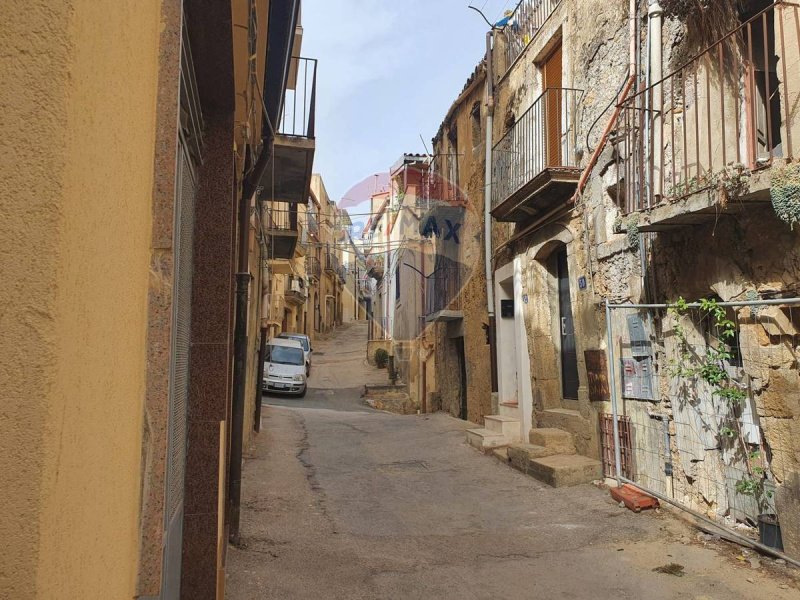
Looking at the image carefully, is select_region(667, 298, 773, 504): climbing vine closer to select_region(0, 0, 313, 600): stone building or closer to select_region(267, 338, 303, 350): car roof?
select_region(0, 0, 313, 600): stone building

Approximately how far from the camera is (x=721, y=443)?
5352mm

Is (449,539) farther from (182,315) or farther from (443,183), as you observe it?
(443,183)

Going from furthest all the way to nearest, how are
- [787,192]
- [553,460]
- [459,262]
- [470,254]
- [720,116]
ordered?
[459,262], [470,254], [553,460], [720,116], [787,192]

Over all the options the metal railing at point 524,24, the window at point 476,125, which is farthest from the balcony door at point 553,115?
the window at point 476,125

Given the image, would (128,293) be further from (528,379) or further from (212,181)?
(528,379)

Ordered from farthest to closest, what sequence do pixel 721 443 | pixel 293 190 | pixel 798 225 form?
pixel 293 190, pixel 721 443, pixel 798 225

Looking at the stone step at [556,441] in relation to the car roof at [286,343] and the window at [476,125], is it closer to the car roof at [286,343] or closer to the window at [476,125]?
the window at [476,125]

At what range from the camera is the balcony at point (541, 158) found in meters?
7.95

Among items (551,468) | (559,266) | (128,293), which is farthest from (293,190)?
(128,293)

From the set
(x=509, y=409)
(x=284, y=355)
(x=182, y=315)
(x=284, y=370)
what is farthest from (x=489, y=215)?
(x=284, y=355)

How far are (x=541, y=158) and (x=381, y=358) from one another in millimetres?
21140

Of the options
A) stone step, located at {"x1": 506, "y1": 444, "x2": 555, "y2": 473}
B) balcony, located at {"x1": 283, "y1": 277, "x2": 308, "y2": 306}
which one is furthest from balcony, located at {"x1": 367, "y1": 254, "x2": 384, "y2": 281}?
stone step, located at {"x1": 506, "y1": 444, "x2": 555, "y2": 473}

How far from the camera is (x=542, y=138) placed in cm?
905

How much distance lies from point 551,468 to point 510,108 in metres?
6.64
